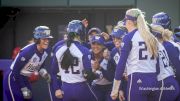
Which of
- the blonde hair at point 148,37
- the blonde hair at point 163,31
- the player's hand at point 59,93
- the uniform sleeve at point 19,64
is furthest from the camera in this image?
the uniform sleeve at point 19,64

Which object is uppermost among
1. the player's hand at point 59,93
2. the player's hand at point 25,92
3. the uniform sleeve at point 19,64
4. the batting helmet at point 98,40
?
the batting helmet at point 98,40

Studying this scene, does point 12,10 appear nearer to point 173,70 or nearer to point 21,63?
point 21,63

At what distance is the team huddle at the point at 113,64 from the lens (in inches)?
298

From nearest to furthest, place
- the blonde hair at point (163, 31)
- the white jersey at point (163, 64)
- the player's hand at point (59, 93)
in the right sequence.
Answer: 1. the white jersey at point (163, 64)
2. the blonde hair at point (163, 31)
3. the player's hand at point (59, 93)

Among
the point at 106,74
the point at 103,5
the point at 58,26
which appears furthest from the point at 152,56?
the point at 58,26

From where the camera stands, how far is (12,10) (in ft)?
52.2

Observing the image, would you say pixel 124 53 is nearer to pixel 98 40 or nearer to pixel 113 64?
pixel 113 64

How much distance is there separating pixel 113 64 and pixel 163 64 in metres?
1.74

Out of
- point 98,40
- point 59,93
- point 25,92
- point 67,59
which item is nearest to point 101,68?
point 98,40

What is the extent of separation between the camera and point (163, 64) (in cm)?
779

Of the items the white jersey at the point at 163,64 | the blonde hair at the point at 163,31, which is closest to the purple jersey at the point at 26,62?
the blonde hair at the point at 163,31

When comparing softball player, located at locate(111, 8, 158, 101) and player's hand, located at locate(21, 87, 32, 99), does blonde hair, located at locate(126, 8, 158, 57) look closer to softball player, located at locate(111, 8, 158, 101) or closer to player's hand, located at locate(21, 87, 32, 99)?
softball player, located at locate(111, 8, 158, 101)

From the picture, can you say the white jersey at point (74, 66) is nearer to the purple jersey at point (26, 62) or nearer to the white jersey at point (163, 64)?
the purple jersey at point (26, 62)

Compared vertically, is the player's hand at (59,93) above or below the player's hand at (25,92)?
above
